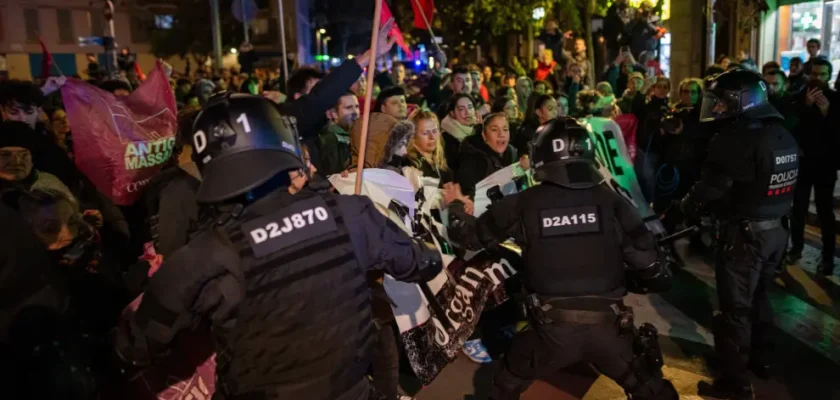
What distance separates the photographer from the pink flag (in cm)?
478

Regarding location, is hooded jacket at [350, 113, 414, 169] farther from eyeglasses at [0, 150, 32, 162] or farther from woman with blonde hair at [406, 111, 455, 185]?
eyeglasses at [0, 150, 32, 162]

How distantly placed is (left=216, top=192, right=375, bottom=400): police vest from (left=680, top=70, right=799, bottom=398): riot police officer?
2.99 meters

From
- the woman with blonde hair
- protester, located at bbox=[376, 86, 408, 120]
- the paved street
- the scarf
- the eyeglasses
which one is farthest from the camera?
the scarf

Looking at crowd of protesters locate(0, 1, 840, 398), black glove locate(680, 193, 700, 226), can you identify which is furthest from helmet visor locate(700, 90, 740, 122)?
crowd of protesters locate(0, 1, 840, 398)

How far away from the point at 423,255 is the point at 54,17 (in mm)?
56648

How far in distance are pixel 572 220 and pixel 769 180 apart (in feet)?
5.85

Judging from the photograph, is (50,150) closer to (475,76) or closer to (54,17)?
(475,76)

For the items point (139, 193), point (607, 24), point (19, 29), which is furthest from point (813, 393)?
point (19, 29)

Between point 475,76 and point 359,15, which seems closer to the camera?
point 475,76

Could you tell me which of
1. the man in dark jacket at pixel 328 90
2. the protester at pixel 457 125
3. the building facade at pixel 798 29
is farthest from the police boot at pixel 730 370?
the building facade at pixel 798 29

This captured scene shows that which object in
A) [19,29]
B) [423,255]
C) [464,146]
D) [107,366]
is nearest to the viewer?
[423,255]

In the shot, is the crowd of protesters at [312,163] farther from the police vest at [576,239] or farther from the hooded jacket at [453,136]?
the police vest at [576,239]

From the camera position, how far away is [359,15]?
230 feet

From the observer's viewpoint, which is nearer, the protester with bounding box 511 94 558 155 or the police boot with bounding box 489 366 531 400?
the police boot with bounding box 489 366 531 400
